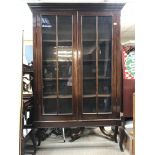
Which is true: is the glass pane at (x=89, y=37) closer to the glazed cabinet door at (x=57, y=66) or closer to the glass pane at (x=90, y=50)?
the glass pane at (x=90, y=50)

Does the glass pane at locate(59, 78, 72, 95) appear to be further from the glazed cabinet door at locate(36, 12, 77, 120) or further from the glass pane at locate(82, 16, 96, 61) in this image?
the glass pane at locate(82, 16, 96, 61)

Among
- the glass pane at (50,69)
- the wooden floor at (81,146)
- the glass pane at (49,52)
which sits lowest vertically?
the wooden floor at (81,146)

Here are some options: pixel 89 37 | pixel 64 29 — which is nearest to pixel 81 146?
pixel 89 37

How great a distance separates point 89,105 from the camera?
265 cm

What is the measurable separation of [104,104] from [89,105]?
0.21m

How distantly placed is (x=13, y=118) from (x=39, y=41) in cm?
119

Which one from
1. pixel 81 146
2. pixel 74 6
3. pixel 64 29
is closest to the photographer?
pixel 74 6

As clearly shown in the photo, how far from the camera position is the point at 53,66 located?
8.69 feet

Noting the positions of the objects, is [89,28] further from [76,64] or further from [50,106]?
[50,106]

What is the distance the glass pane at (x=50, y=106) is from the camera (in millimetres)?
2615

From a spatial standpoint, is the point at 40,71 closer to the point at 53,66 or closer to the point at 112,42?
the point at 53,66

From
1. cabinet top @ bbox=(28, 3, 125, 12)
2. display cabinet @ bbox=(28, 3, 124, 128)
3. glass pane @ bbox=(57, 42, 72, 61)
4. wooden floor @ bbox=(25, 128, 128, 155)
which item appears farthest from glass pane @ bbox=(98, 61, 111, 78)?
wooden floor @ bbox=(25, 128, 128, 155)

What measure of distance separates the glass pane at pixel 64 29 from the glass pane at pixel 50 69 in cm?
36

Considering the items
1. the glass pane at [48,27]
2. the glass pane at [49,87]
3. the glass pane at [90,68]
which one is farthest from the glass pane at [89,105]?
the glass pane at [48,27]
